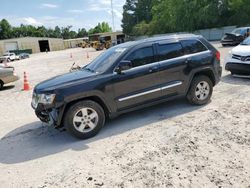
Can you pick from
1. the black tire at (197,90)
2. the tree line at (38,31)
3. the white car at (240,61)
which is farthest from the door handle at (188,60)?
the tree line at (38,31)

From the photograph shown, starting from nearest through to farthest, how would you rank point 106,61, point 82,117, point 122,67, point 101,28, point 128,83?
1. point 82,117
2. point 122,67
3. point 128,83
4. point 106,61
5. point 101,28

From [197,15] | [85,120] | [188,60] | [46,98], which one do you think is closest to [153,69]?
[188,60]

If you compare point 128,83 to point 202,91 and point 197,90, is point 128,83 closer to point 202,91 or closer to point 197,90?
point 197,90

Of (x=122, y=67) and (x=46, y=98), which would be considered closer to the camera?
(x=46, y=98)

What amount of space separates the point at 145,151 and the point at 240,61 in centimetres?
584

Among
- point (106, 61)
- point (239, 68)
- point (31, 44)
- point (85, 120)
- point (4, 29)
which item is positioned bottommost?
point (85, 120)

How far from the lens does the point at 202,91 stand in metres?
6.50

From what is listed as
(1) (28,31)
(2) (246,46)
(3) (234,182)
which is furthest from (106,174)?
(1) (28,31)

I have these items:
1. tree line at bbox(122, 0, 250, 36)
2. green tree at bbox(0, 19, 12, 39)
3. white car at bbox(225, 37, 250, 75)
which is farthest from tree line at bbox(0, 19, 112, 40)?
white car at bbox(225, 37, 250, 75)

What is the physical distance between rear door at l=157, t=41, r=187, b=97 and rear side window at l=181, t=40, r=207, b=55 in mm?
140

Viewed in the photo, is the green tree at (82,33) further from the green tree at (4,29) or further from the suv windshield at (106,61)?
the suv windshield at (106,61)

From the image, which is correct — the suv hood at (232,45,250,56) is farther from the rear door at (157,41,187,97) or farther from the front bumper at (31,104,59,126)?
the front bumper at (31,104,59,126)

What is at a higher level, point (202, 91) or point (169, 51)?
point (169, 51)

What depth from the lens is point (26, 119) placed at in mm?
7023
